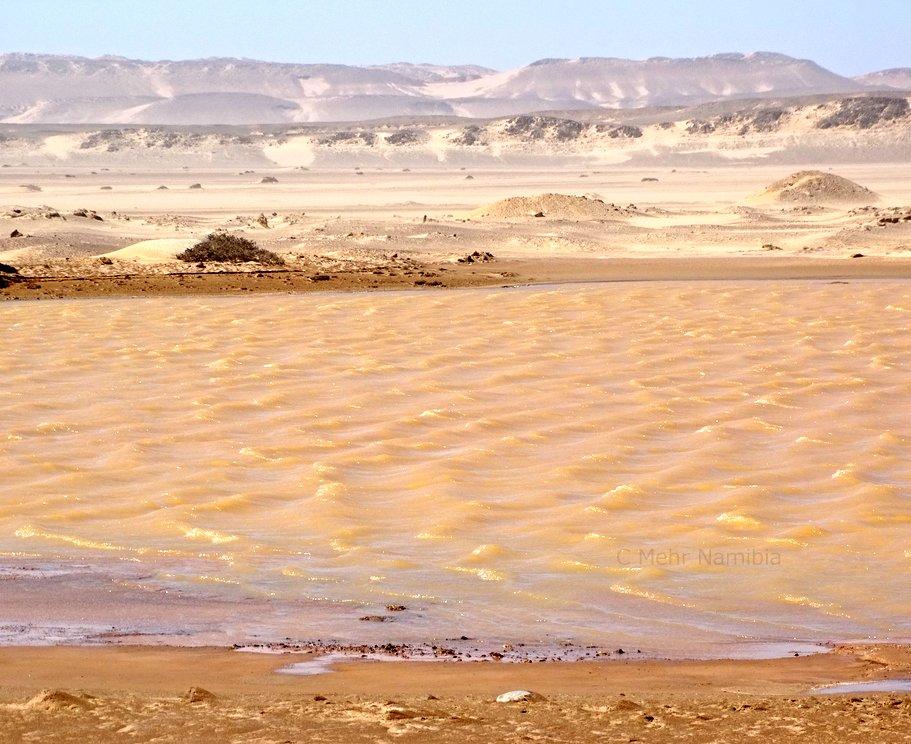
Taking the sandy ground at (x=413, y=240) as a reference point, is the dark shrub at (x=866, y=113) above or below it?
above

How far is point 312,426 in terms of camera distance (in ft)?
28.1

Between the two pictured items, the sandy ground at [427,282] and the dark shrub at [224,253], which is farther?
the dark shrub at [224,253]

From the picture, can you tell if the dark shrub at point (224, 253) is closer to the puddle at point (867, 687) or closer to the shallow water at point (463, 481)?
the shallow water at point (463, 481)

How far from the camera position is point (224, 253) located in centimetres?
1934

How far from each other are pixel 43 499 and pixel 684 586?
122 inches

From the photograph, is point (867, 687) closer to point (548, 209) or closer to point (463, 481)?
point (463, 481)

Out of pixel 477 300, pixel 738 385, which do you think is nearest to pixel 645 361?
pixel 738 385

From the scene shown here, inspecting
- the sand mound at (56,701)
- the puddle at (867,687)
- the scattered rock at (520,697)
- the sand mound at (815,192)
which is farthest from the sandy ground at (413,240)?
the puddle at (867,687)

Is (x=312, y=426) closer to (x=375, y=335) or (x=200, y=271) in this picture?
(x=375, y=335)

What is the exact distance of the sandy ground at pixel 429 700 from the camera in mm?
3773

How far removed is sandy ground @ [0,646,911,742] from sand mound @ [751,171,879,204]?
102 ft

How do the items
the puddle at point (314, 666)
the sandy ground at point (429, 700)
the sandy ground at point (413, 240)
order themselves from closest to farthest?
the sandy ground at point (429, 700), the puddle at point (314, 666), the sandy ground at point (413, 240)

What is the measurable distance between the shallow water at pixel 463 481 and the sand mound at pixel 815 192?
74.6 feet

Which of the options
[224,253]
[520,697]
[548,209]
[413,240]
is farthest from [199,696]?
[548,209]
